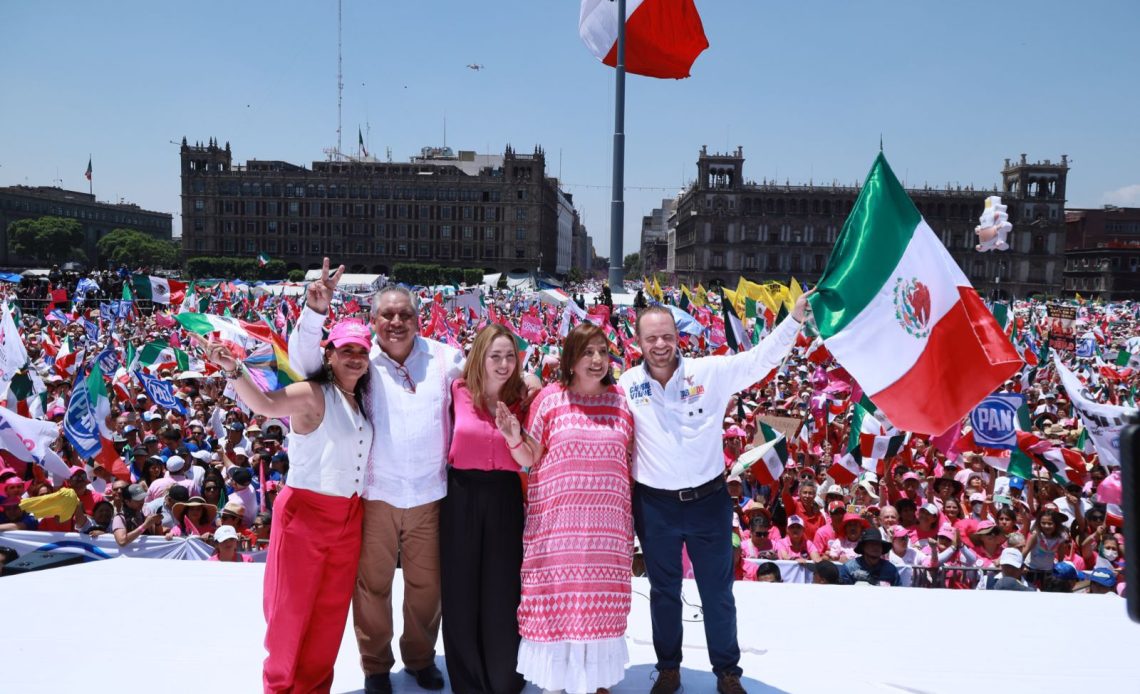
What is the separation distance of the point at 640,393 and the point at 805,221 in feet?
305

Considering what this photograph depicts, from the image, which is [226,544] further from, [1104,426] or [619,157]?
[1104,426]

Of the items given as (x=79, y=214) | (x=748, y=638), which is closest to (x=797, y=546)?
(x=748, y=638)

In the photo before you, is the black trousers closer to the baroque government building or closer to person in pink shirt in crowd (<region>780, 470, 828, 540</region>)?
person in pink shirt in crowd (<region>780, 470, 828, 540</region>)

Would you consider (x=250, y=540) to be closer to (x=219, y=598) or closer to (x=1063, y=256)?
(x=219, y=598)

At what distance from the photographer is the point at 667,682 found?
320 centimetres

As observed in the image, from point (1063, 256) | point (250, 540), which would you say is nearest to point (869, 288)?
point (250, 540)

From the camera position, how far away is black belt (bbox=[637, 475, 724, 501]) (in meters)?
3.12

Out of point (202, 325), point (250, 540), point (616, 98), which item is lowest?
point (250, 540)

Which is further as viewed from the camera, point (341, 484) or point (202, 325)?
point (202, 325)

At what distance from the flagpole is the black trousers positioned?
3387 mm

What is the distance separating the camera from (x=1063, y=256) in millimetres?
88188

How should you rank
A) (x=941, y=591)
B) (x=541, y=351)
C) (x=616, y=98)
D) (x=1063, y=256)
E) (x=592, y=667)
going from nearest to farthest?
(x=592, y=667) → (x=941, y=591) → (x=616, y=98) → (x=541, y=351) → (x=1063, y=256)

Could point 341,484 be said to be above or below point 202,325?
below

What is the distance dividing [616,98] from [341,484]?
3.90m
